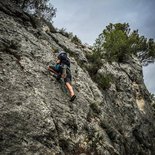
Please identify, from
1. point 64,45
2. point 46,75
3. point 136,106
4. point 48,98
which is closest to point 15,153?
point 48,98

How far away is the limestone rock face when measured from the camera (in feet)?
28.8

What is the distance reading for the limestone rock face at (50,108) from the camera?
8773mm

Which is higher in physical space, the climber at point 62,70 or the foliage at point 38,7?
the foliage at point 38,7

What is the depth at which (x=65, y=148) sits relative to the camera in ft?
32.1

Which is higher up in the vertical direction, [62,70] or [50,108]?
[62,70]

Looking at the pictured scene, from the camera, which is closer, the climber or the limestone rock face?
the limestone rock face

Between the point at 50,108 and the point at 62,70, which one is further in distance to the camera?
the point at 62,70

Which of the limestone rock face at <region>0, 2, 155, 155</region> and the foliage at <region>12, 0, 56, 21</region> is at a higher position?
the foliage at <region>12, 0, 56, 21</region>

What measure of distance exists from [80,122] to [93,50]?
11600 mm

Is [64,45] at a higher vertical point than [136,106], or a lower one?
higher

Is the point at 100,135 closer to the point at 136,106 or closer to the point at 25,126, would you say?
the point at 25,126

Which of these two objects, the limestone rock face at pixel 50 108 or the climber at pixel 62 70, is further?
the climber at pixel 62 70

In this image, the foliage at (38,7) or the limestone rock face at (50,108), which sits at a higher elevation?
the foliage at (38,7)

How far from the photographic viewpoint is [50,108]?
33.9 feet
